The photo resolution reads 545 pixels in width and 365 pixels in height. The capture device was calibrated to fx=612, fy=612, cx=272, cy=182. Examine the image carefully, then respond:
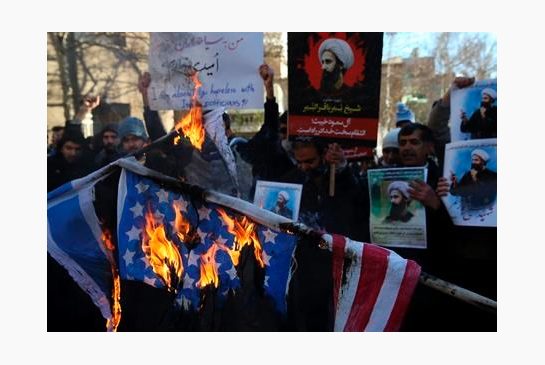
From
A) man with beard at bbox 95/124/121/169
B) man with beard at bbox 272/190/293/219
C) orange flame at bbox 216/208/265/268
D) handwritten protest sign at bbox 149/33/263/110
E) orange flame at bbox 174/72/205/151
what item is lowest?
orange flame at bbox 216/208/265/268

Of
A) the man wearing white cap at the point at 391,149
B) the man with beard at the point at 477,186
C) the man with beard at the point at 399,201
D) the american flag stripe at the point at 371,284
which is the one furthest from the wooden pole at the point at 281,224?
the man wearing white cap at the point at 391,149

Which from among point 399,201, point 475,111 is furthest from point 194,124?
point 475,111

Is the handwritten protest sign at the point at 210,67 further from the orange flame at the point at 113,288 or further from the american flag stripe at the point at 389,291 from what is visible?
Result: the american flag stripe at the point at 389,291

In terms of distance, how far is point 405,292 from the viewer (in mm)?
3818

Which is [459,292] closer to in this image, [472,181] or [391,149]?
[472,181]

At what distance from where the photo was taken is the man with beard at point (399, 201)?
384cm

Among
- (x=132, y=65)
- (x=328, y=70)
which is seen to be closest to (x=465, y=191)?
(x=328, y=70)

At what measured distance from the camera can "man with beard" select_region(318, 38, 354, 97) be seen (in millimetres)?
3795

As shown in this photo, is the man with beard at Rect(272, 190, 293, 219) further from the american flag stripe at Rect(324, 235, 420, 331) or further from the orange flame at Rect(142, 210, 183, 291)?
the orange flame at Rect(142, 210, 183, 291)

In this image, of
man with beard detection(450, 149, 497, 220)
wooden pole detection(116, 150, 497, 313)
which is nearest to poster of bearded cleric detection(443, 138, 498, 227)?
man with beard detection(450, 149, 497, 220)

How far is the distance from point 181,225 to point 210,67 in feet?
3.37

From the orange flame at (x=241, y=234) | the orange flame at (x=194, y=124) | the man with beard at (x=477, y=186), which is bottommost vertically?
the orange flame at (x=241, y=234)

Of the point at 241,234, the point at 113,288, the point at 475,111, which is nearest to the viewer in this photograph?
the point at 475,111

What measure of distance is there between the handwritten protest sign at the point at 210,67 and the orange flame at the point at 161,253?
32.4 inches
